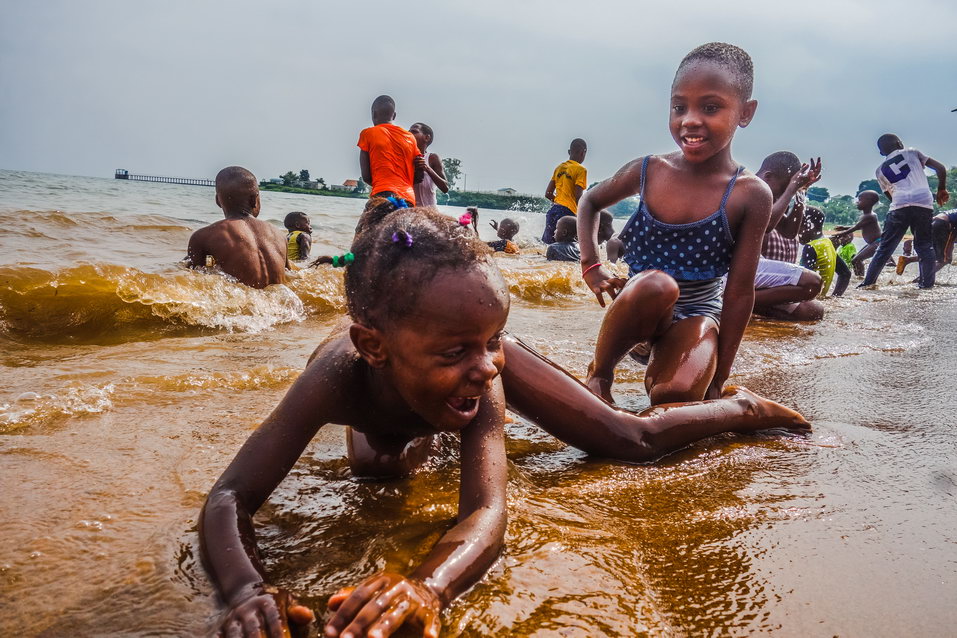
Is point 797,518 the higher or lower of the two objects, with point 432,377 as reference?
lower

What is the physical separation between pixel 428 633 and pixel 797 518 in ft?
3.75

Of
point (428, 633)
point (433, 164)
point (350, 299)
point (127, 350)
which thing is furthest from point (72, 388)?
point (433, 164)

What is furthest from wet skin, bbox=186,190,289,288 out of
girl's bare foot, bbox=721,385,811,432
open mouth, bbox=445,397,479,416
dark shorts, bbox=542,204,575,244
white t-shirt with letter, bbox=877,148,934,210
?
white t-shirt with letter, bbox=877,148,934,210

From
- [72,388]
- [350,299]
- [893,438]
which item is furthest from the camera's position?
[72,388]

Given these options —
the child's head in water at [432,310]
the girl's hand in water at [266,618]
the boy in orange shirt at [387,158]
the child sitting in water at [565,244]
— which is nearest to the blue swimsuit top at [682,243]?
the child's head in water at [432,310]

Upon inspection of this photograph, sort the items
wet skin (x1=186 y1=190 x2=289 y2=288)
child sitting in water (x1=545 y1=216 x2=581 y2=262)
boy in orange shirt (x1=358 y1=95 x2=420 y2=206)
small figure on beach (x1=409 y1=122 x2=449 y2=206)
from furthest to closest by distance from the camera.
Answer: child sitting in water (x1=545 y1=216 x2=581 y2=262)
small figure on beach (x1=409 y1=122 x2=449 y2=206)
boy in orange shirt (x1=358 y1=95 x2=420 y2=206)
wet skin (x1=186 y1=190 x2=289 y2=288)

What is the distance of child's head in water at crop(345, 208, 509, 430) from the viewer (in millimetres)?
1531

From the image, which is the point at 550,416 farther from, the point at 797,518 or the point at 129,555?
the point at 129,555

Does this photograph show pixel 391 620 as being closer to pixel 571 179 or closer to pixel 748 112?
pixel 748 112

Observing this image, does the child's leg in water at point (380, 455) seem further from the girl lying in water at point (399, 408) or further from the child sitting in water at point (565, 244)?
the child sitting in water at point (565, 244)

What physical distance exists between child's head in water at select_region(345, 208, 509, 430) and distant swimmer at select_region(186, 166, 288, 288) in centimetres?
461

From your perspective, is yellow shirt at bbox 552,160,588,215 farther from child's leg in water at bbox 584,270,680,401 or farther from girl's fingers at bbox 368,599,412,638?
girl's fingers at bbox 368,599,412,638

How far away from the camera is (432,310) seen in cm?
152

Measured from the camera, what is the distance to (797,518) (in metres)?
1.80
